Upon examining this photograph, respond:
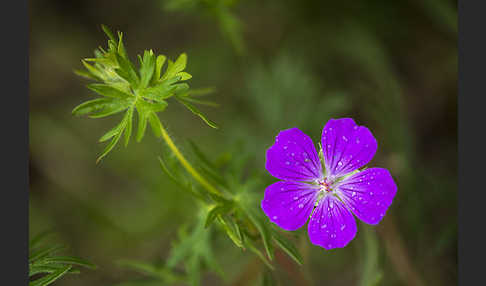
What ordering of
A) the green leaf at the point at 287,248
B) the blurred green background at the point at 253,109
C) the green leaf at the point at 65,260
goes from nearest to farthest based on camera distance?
the green leaf at the point at 287,248 < the green leaf at the point at 65,260 < the blurred green background at the point at 253,109

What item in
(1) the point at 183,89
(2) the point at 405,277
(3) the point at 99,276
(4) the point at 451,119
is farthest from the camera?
(4) the point at 451,119

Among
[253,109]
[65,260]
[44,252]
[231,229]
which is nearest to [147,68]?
[231,229]

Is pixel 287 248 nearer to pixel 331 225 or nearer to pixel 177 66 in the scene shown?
pixel 331 225

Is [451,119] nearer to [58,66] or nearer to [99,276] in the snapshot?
[99,276]

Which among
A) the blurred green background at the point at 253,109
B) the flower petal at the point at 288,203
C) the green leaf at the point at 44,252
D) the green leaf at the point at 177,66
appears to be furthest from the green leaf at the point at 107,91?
the blurred green background at the point at 253,109

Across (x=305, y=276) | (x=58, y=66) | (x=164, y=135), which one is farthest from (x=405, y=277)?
(x=58, y=66)

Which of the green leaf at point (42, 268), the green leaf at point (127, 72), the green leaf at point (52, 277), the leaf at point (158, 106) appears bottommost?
the green leaf at point (52, 277)

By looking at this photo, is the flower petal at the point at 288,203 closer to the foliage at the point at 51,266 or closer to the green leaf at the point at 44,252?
the foliage at the point at 51,266
